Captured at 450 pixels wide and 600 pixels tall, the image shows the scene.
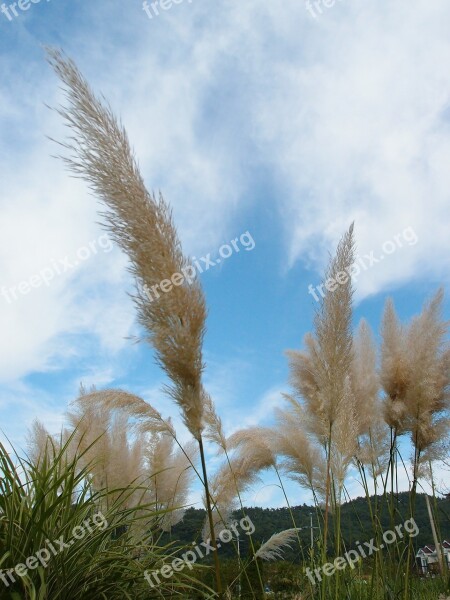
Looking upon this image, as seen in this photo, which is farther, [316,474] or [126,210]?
[316,474]

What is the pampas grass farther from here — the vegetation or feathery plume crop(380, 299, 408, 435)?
feathery plume crop(380, 299, 408, 435)

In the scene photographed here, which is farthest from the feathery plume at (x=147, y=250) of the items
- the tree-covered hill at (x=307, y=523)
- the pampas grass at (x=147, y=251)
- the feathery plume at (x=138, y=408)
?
the tree-covered hill at (x=307, y=523)

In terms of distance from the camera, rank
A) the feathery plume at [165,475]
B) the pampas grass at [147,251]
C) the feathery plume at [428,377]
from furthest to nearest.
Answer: the feathery plume at [165,475]
the feathery plume at [428,377]
the pampas grass at [147,251]

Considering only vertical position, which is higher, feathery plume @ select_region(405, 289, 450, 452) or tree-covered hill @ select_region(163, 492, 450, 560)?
feathery plume @ select_region(405, 289, 450, 452)

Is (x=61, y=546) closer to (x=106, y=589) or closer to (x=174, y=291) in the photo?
(x=106, y=589)

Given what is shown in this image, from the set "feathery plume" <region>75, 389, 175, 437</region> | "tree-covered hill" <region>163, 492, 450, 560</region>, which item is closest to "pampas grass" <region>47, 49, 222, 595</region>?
"feathery plume" <region>75, 389, 175, 437</region>

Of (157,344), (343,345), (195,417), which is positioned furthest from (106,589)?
(343,345)

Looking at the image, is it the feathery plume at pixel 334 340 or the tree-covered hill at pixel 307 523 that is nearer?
the feathery plume at pixel 334 340

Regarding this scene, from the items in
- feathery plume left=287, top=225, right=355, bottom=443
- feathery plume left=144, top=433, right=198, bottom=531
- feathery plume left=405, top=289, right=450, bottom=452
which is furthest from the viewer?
feathery plume left=144, top=433, right=198, bottom=531

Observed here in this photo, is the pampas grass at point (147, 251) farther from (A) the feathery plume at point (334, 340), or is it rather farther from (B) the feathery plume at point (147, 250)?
(A) the feathery plume at point (334, 340)

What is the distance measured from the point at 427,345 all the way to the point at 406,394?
15.1 inches

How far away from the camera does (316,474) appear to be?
4.06m

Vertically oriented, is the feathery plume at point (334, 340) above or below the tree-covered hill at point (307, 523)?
above

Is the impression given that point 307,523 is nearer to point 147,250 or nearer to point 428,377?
point 428,377
